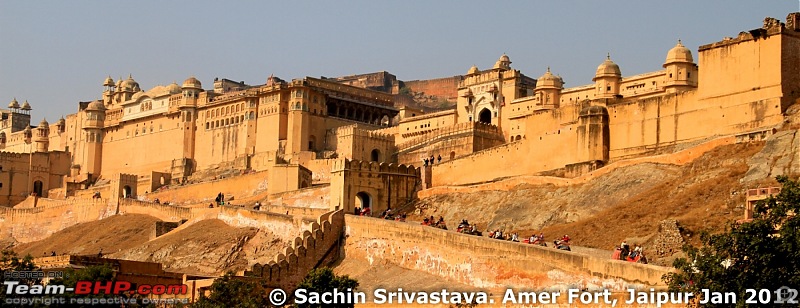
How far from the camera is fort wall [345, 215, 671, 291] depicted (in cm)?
3144

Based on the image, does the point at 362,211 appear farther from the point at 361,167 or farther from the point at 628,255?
the point at 628,255

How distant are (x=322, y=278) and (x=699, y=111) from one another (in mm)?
23039

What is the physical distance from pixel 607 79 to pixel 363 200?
17.3 m

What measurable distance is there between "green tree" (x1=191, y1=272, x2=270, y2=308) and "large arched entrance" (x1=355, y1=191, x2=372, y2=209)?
19109mm

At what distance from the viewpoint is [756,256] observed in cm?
2577

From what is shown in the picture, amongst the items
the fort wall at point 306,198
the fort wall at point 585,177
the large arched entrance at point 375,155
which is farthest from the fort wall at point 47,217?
the fort wall at point 585,177

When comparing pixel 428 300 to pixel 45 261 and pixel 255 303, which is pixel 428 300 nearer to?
pixel 255 303

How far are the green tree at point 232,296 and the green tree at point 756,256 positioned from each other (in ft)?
33.0

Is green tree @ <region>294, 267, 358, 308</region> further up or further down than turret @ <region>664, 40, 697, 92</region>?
further down

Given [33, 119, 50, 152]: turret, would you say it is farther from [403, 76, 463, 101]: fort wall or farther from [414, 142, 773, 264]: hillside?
[414, 142, 773, 264]: hillside

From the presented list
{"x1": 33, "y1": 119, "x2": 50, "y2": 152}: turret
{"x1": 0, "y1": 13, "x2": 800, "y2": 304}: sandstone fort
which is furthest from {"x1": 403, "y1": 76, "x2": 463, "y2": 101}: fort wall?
{"x1": 33, "y1": 119, "x2": 50, "y2": 152}: turret

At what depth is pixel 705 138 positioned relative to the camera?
50938 millimetres

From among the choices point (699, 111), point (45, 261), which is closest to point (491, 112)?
point (699, 111)

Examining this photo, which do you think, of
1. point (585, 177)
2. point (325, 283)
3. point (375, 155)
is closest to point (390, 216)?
point (585, 177)
